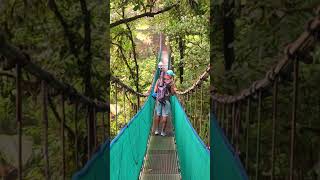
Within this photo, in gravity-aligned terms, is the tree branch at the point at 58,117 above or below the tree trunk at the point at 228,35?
below

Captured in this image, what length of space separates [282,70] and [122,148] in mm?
1275

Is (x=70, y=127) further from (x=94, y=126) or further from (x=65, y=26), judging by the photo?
(x=65, y=26)

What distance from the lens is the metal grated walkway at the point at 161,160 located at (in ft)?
14.9

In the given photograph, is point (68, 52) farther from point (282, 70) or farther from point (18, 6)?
point (282, 70)

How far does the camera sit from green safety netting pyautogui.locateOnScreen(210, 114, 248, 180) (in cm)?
138

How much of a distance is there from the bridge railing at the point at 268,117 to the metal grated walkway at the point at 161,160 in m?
2.47

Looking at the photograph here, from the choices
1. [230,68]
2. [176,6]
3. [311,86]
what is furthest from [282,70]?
[176,6]

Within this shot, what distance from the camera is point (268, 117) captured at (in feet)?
5.04

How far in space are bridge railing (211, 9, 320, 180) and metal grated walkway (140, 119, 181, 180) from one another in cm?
247

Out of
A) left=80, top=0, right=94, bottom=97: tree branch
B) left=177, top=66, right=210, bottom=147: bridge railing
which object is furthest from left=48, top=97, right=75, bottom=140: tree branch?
left=177, top=66, right=210, bottom=147: bridge railing

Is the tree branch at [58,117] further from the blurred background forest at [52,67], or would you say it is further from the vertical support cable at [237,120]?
the vertical support cable at [237,120]

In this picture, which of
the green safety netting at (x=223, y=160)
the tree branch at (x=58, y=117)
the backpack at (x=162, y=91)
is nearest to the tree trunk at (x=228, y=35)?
the green safety netting at (x=223, y=160)

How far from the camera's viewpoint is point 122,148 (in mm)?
2346

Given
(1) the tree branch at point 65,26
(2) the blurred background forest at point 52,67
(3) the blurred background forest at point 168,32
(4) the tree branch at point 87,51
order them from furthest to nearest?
(3) the blurred background forest at point 168,32
(4) the tree branch at point 87,51
(1) the tree branch at point 65,26
(2) the blurred background forest at point 52,67
